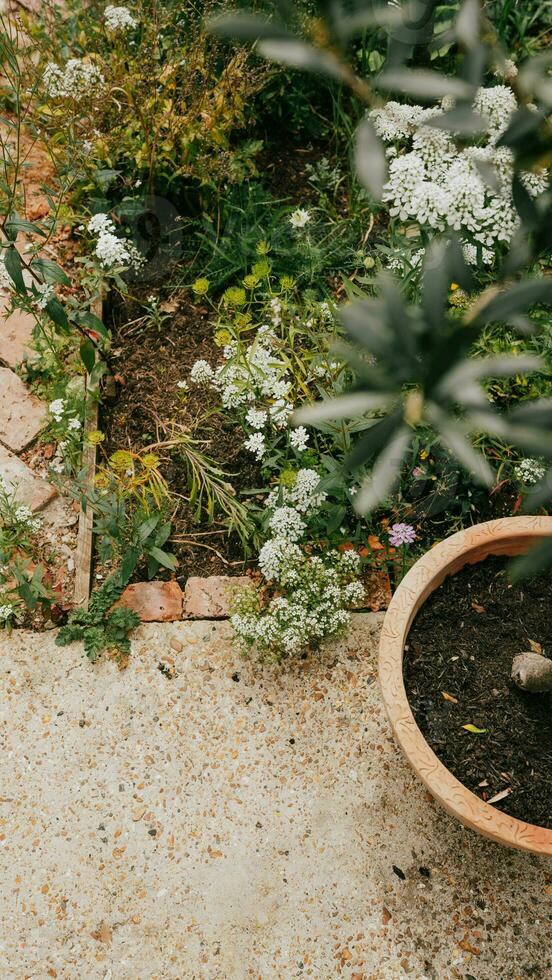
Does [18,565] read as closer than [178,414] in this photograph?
Yes

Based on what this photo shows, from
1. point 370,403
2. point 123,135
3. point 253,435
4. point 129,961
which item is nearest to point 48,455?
point 253,435

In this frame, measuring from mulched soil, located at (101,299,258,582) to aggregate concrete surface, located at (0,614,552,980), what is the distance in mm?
261

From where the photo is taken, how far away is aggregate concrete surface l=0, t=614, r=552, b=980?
190 centimetres

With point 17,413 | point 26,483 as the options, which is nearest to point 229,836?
point 26,483

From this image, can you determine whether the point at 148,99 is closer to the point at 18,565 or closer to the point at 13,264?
the point at 13,264

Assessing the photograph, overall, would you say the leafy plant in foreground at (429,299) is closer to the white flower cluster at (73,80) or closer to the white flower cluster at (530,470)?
the white flower cluster at (530,470)

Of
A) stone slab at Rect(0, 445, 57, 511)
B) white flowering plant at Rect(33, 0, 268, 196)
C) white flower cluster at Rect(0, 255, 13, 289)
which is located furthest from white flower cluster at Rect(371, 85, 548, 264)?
stone slab at Rect(0, 445, 57, 511)

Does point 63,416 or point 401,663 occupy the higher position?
point 63,416

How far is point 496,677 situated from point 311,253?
1442 mm

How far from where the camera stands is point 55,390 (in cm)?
247

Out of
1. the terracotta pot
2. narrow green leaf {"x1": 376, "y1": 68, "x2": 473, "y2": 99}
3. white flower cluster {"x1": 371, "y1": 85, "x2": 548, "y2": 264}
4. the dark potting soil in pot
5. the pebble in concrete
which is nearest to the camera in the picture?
narrow green leaf {"x1": 376, "y1": 68, "x2": 473, "y2": 99}

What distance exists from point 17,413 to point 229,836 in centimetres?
148

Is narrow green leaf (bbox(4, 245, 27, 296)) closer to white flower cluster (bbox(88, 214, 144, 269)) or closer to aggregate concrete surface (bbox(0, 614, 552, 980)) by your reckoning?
white flower cluster (bbox(88, 214, 144, 269))

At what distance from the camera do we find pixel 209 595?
90.4 inches
